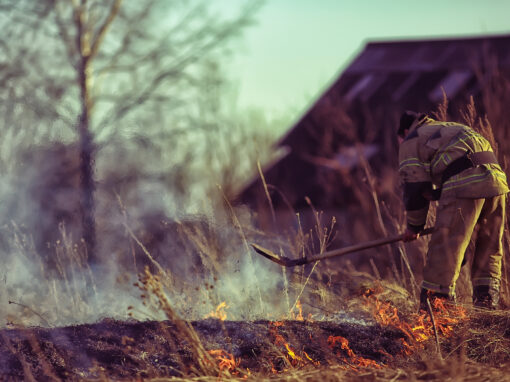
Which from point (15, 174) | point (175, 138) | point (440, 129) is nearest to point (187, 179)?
point (175, 138)

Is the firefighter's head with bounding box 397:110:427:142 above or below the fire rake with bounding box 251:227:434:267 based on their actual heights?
above

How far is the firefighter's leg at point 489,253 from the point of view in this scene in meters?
5.14

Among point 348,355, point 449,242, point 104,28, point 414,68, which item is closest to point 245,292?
point 348,355

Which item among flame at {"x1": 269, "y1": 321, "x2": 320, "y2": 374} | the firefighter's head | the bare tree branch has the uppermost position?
the bare tree branch

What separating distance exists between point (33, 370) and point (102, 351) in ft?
1.43

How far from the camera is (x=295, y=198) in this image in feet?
50.2

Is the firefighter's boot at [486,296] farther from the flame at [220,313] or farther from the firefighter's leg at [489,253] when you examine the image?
the flame at [220,313]

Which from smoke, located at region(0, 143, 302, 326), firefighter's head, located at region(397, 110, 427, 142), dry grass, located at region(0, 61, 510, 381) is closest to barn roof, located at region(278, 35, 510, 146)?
dry grass, located at region(0, 61, 510, 381)

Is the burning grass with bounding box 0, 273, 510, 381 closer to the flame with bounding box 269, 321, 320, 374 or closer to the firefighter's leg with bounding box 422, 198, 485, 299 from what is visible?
the flame with bounding box 269, 321, 320, 374

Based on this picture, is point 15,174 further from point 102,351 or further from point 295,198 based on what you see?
point 295,198

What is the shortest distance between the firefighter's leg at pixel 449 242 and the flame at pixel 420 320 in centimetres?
16

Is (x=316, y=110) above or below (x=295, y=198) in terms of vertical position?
above

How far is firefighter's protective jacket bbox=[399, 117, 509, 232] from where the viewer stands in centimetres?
499

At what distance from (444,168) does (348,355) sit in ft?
6.05
